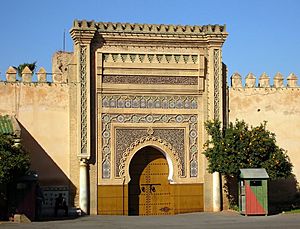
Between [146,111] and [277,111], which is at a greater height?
[277,111]

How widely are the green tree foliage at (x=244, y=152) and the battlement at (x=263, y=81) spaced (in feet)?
7.37

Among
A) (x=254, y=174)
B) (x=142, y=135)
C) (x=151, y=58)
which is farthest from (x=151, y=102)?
(x=254, y=174)

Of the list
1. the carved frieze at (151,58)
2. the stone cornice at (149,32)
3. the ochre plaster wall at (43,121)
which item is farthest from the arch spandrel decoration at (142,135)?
the stone cornice at (149,32)

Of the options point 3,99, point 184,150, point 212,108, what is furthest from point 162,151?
point 3,99

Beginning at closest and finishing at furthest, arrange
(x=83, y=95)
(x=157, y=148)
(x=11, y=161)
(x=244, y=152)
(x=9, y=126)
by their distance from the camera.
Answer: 1. (x=11, y=161)
2. (x=9, y=126)
3. (x=244, y=152)
4. (x=83, y=95)
5. (x=157, y=148)

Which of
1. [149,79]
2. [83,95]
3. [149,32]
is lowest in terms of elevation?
[83,95]

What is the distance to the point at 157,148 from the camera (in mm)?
25672

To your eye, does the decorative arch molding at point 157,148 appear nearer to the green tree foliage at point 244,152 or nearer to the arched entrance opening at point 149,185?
the arched entrance opening at point 149,185

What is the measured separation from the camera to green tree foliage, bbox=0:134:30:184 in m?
20.0

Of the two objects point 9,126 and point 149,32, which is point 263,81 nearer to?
point 149,32

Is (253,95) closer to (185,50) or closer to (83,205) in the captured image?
(185,50)

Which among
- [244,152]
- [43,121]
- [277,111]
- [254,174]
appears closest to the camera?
[254,174]

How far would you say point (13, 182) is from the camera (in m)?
21.0

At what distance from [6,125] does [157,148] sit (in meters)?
5.83
